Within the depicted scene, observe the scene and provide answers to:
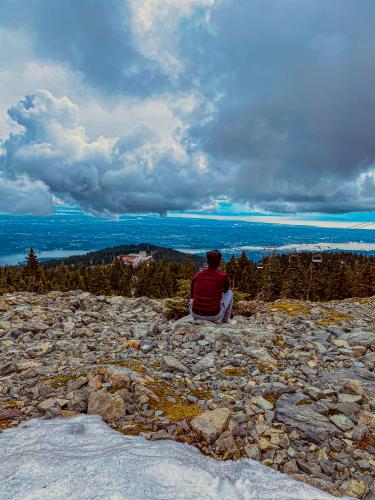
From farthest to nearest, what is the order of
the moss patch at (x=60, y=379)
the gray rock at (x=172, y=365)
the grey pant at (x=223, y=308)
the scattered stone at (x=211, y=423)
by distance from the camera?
the grey pant at (x=223, y=308) < the gray rock at (x=172, y=365) < the moss patch at (x=60, y=379) < the scattered stone at (x=211, y=423)

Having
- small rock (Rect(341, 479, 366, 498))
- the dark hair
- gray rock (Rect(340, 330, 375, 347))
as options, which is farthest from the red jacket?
small rock (Rect(341, 479, 366, 498))

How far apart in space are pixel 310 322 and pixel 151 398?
273 inches

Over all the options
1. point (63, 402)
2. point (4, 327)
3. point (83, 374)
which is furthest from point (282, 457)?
point (4, 327)

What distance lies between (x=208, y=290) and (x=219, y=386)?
3892 millimetres

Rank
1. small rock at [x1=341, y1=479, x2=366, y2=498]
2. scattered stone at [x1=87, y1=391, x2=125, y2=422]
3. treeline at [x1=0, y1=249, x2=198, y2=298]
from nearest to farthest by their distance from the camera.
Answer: small rock at [x1=341, y1=479, x2=366, y2=498]
scattered stone at [x1=87, y1=391, x2=125, y2=422]
treeline at [x1=0, y1=249, x2=198, y2=298]

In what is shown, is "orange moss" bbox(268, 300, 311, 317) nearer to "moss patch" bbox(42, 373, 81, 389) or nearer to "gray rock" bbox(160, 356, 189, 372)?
"gray rock" bbox(160, 356, 189, 372)

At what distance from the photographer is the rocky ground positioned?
4.07 m

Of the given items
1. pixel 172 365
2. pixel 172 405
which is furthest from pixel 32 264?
pixel 172 405

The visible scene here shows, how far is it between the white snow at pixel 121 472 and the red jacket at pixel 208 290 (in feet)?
18.6

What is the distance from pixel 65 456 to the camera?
11.8ft

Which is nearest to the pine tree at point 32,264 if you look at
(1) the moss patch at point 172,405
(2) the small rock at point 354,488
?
(1) the moss patch at point 172,405

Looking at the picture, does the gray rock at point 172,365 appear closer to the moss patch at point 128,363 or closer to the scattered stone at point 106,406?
the moss patch at point 128,363

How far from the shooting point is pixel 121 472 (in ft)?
10.8

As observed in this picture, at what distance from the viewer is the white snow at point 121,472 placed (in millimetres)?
3022
